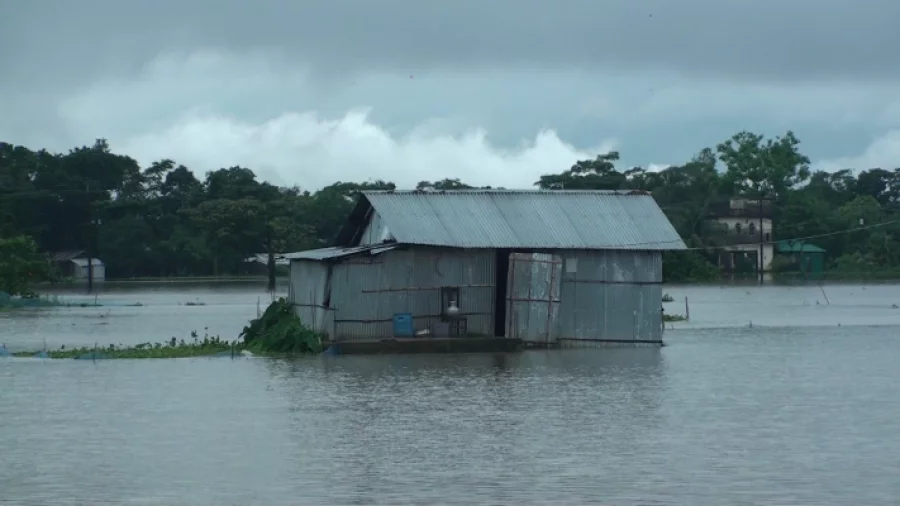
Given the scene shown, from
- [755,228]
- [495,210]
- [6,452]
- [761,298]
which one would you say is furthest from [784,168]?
[6,452]

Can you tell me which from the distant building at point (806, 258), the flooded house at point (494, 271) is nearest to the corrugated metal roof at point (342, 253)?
the flooded house at point (494, 271)

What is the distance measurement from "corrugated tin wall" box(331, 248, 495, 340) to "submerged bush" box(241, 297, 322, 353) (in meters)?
0.66

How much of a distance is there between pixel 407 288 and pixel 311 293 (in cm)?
241

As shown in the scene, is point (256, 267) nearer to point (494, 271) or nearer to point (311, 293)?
point (311, 293)

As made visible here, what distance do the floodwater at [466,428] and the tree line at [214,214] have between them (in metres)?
48.1

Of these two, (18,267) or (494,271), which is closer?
(494,271)

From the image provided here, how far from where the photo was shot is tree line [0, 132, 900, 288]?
269 feet

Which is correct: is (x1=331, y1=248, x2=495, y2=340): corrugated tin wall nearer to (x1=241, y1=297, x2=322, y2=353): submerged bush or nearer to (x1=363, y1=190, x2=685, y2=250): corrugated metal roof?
(x1=363, y1=190, x2=685, y2=250): corrugated metal roof

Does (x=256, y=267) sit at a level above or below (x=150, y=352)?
above

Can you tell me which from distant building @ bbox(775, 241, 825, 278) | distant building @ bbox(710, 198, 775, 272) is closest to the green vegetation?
distant building @ bbox(710, 198, 775, 272)

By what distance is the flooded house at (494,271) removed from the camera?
3008 centimetres

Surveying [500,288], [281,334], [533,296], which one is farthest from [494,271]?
[281,334]

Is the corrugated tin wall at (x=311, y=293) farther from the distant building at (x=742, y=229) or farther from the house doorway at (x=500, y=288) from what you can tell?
the distant building at (x=742, y=229)

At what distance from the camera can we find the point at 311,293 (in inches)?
1228
